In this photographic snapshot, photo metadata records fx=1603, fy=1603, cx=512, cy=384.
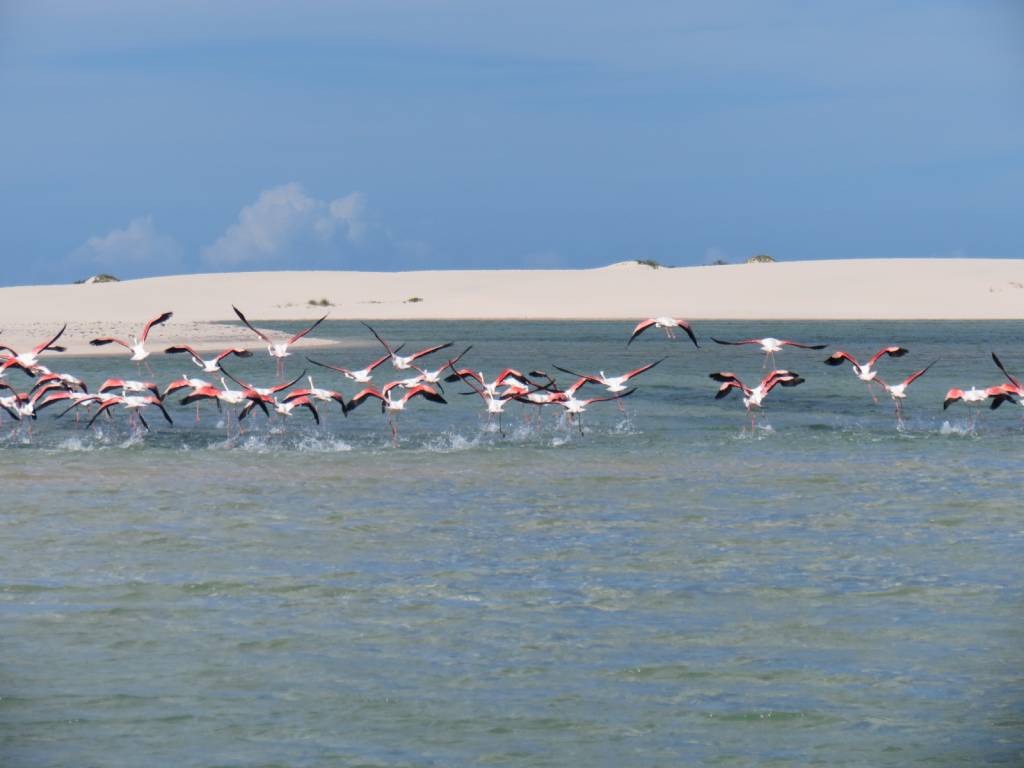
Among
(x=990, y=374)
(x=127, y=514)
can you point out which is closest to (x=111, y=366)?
(x=990, y=374)

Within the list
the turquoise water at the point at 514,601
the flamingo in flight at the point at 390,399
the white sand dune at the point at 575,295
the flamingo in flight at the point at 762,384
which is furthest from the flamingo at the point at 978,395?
the white sand dune at the point at 575,295

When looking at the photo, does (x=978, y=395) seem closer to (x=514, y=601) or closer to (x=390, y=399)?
(x=390, y=399)

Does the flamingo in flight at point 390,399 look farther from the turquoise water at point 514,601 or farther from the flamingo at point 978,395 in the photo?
the flamingo at point 978,395

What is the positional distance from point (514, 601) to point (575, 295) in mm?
58577

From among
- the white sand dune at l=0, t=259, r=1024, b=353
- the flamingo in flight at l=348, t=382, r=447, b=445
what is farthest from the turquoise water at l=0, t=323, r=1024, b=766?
the white sand dune at l=0, t=259, r=1024, b=353

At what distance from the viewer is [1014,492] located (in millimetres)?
15664

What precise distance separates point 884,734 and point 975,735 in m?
0.46

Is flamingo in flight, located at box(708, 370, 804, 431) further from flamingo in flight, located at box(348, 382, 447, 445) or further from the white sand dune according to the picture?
the white sand dune

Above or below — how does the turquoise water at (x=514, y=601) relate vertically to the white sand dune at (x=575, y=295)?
below

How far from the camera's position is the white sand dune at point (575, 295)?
197ft

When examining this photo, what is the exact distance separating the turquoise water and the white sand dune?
32.3 metres

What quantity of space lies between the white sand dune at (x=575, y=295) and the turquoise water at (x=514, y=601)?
3234cm

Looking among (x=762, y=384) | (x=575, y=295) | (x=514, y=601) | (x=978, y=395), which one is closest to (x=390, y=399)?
(x=762, y=384)

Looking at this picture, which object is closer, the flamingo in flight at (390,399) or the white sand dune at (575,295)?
the flamingo in flight at (390,399)
